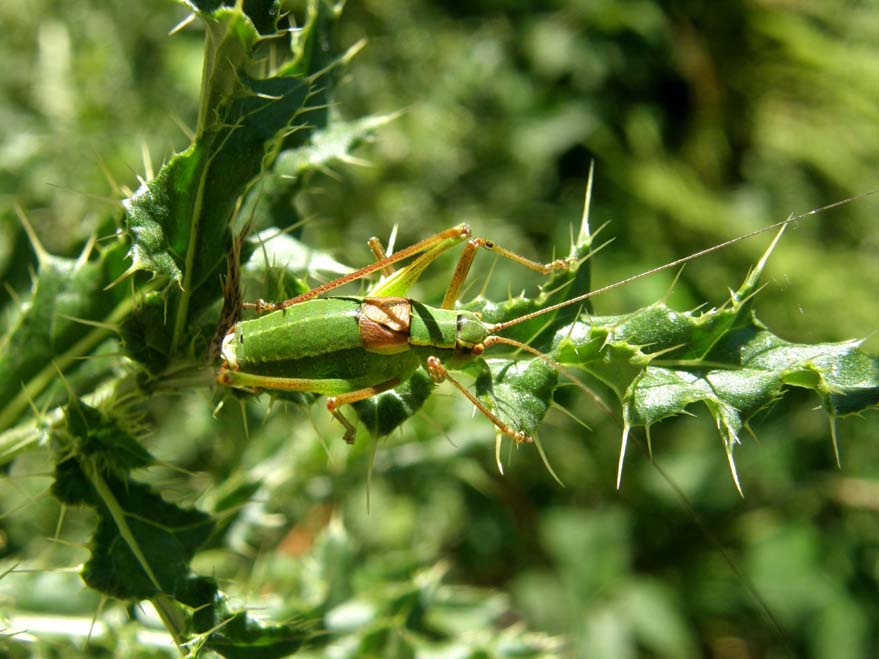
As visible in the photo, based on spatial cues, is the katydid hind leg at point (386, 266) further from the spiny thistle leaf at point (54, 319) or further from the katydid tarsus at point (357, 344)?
the spiny thistle leaf at point (54, 319)

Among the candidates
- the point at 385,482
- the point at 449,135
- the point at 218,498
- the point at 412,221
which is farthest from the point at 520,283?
the point at 218,498

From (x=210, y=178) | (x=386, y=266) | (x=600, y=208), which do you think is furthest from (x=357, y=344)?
(x=600, y=208)

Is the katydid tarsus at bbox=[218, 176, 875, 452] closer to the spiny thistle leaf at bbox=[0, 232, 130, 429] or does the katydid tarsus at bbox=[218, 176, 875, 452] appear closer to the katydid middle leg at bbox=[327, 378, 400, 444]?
the katydid middle leg at bbox=[327, 378, 400, 444]

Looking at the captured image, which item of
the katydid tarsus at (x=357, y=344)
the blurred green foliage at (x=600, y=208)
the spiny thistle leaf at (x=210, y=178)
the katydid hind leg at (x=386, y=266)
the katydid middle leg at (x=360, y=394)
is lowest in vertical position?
the blurred green foliage at (x=600, y=208)

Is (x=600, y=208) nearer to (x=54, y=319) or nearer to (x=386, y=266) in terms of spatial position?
(x=386, y=266)

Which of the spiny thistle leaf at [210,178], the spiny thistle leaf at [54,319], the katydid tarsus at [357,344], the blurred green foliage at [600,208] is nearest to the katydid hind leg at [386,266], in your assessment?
the katydid tarsus at [357,344]

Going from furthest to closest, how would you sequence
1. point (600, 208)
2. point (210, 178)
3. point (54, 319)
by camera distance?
point (600, 208) → point (54, 319) → point (210, 178)
